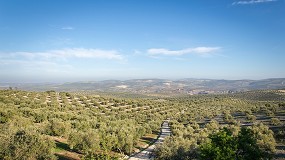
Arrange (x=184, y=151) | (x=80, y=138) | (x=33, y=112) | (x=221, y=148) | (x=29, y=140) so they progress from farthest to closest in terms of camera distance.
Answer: (x=33, y=112), (x=80, y=138), (x=184, y=151), (x=29, y=140), (x=221, y=148)

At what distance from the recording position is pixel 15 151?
91.0ft

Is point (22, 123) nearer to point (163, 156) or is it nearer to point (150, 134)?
point (163, 156)

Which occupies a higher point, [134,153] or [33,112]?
[33,112]

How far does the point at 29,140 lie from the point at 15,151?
197 centimetres

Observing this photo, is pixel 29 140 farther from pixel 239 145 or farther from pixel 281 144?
pixel 281 144

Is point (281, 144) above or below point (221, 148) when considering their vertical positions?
below

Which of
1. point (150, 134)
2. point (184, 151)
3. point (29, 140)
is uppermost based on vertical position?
point (29, 140)

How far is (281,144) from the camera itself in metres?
40.9

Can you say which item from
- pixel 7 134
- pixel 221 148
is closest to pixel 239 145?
pixel 221 148

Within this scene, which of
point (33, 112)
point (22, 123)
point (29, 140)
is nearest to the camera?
point (29, 140)

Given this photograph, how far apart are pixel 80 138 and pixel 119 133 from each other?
828 centimetres

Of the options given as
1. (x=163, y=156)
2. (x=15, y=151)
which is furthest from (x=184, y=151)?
(x=15, y=151)

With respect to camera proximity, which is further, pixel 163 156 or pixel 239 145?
pixel 163 156

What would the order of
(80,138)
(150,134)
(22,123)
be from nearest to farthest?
(80,138) → (22,123) → (150,134)
